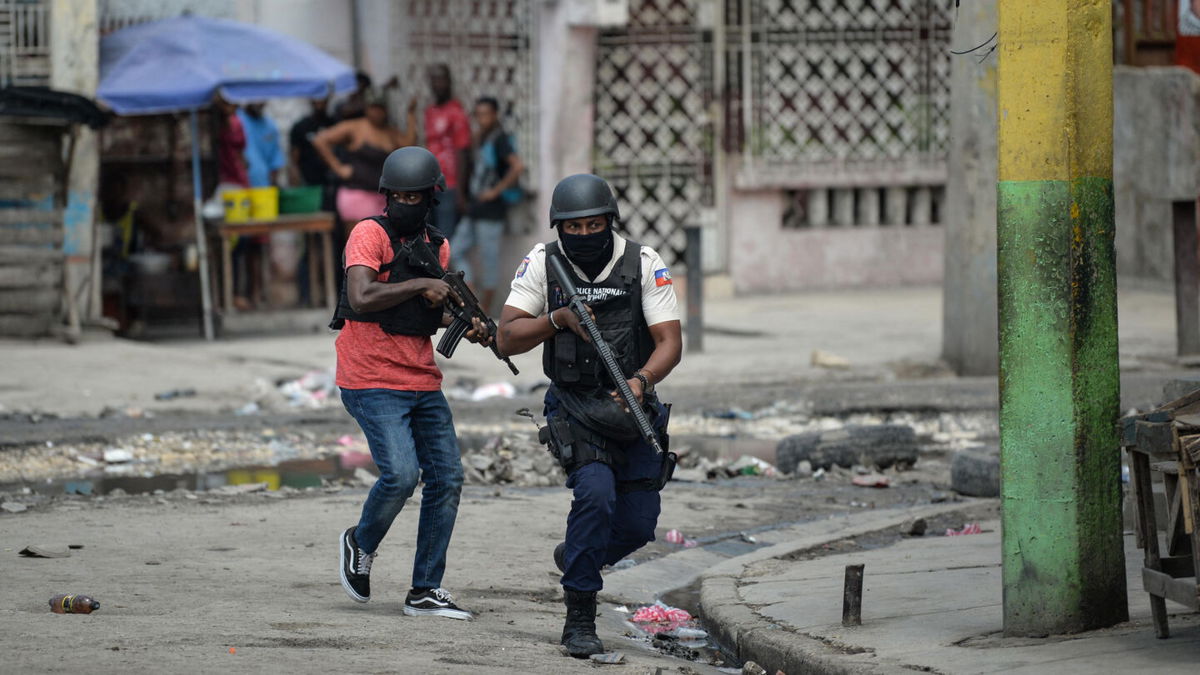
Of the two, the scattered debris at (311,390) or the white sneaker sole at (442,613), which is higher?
the scattered debris at (311,390)

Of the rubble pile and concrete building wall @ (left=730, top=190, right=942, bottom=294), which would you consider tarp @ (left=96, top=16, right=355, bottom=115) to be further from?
the rubble pile

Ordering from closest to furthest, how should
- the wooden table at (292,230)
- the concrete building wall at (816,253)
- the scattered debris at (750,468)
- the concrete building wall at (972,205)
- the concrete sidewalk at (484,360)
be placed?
1. the scattered debris at (750,468)
2. the concrete building wall at (972,205)
3. the concrete sidewalk at (484,360)
4. the wooden table at (292,230)
5. the concrete building wall at (816,253)

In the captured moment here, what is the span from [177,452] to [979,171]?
6.01 m

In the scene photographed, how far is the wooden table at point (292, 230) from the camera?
16.6m

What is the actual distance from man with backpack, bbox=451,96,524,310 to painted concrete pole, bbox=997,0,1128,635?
11613 millimetres

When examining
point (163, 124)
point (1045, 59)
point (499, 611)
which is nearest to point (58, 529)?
point (499, 611)

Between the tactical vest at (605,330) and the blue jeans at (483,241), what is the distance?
A: 11.0 meters

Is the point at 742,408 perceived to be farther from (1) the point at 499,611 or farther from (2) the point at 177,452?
(1) the point at 499,611

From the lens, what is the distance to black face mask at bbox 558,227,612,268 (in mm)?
6211

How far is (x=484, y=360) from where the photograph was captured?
15.1m

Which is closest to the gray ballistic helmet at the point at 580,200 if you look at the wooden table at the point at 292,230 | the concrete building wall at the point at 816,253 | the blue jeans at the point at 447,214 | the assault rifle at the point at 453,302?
the assault rifle at the point at 453,302

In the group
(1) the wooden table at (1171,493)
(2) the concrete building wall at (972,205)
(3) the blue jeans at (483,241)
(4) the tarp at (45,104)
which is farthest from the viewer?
(3) the blue jeans at (483,241)

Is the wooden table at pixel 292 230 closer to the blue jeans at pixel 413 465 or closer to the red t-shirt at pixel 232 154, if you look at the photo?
the red t-shirt at pixel 232 154

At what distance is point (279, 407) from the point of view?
1285 cm
